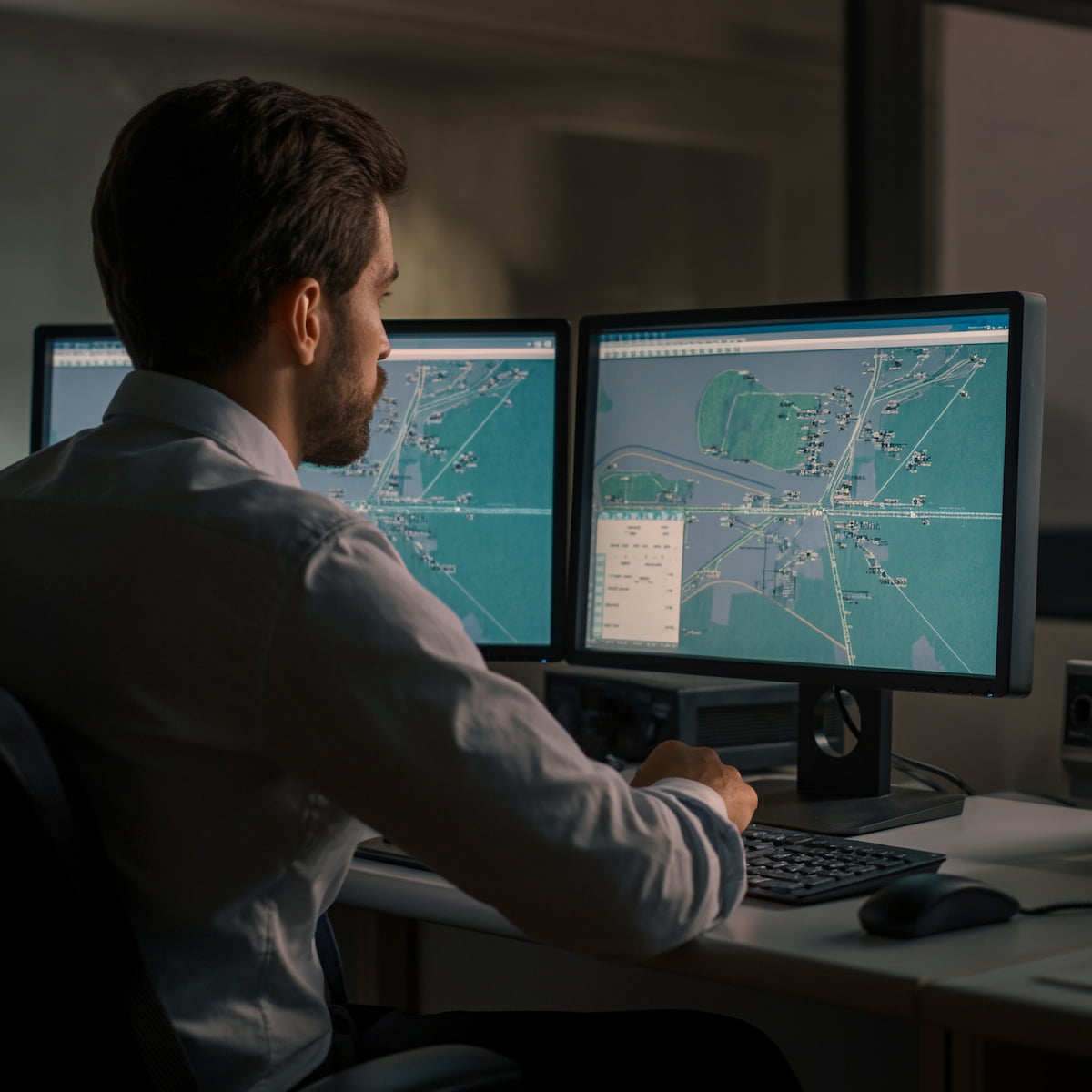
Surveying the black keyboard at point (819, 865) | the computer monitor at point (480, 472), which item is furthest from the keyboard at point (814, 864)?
the computer monitor at point (480, 472)

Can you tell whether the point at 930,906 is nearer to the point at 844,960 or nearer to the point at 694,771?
the point at 844,960

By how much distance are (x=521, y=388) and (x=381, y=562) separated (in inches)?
32.7

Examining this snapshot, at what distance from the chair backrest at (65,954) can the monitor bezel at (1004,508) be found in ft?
2.59

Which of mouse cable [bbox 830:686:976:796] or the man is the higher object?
the man

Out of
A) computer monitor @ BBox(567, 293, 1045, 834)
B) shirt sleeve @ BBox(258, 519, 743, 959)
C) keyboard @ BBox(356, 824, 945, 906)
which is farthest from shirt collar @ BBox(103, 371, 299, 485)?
computer monitor @ BBox(567, 293, 1045, 834)

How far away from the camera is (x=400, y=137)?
2926mm

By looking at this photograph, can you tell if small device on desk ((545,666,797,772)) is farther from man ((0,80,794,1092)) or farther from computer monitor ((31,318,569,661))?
man ((0,80,794,1092))

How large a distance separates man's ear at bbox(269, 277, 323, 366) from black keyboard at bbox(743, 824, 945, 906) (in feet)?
1.82

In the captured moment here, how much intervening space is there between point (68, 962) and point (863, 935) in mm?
539

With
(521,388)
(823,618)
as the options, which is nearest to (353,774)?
(823,618)

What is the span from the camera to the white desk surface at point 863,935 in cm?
92

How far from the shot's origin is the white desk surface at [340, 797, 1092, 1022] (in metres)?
0.92

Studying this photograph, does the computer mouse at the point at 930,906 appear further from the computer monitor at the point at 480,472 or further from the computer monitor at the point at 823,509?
the computer monitor at the point at 480,472

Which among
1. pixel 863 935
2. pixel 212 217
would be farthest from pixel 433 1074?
pixel 212 217
